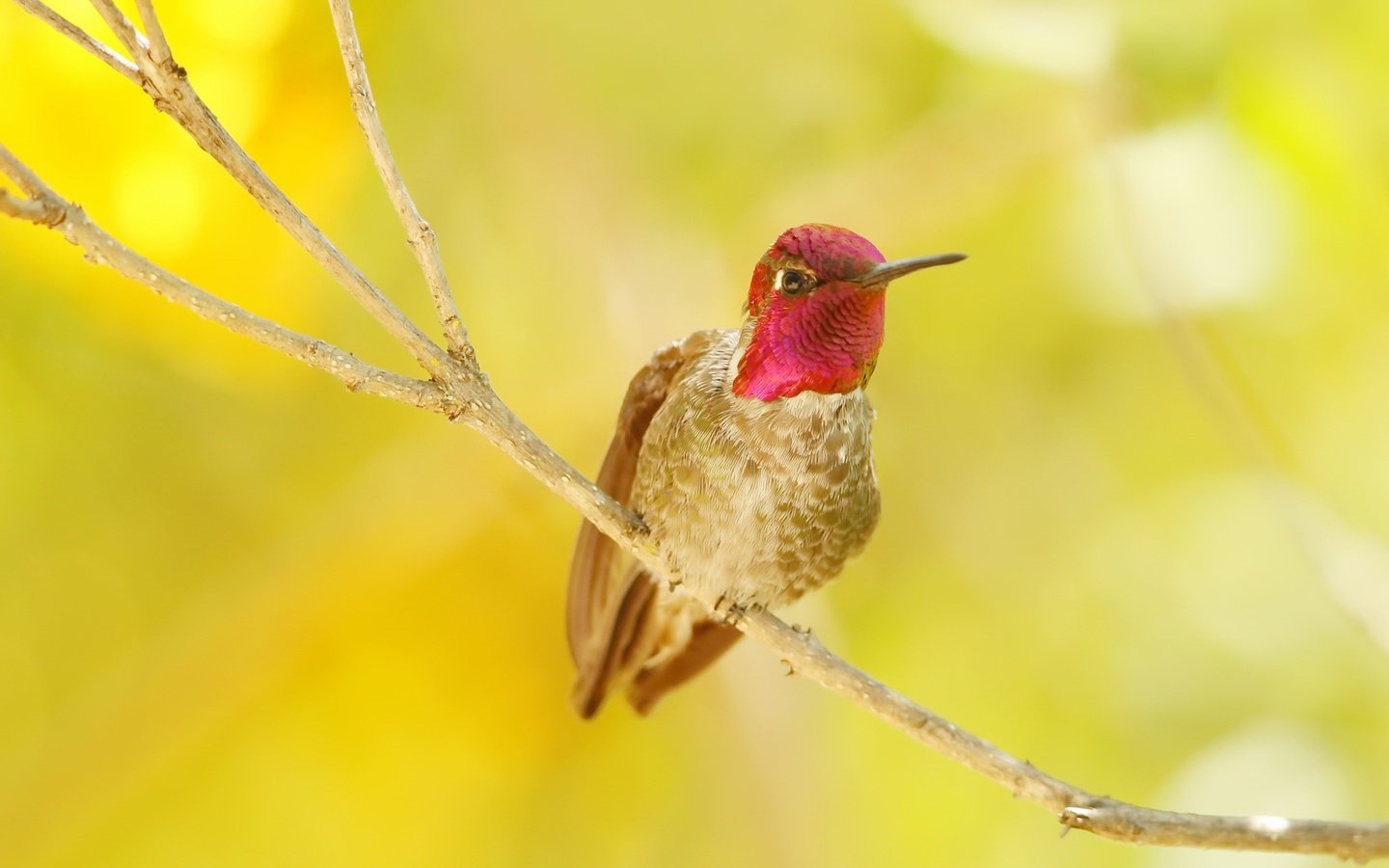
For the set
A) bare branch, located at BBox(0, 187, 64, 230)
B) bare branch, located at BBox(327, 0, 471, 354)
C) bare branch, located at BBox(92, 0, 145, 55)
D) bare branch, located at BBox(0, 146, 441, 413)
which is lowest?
bare branch, located at BBox(0, 187, 64, 230)

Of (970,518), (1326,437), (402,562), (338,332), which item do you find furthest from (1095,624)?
(338,332)

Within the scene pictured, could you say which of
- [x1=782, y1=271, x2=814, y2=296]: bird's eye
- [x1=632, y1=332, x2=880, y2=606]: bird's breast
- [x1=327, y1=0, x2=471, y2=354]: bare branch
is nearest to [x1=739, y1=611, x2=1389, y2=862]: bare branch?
[x1=632, y1=332, x2=880, y2=606]: bird's breast

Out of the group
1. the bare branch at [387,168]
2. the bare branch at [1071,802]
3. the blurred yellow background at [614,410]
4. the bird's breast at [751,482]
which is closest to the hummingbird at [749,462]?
the bird's breast at [751,482]

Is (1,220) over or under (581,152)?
under

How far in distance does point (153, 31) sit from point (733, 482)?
2.44 feet

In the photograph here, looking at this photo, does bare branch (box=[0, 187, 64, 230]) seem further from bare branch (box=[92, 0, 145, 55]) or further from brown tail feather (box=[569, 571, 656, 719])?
brown tail feather (box=[569, 571, 656, 719])

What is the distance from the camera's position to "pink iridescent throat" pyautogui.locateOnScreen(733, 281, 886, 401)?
1.09 m

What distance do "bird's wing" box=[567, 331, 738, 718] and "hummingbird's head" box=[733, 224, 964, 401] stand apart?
0.63 ft

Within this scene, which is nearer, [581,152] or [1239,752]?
[581,152]

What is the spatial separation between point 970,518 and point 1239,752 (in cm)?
78

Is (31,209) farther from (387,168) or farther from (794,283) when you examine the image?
(794,283)

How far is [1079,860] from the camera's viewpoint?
2508 mm

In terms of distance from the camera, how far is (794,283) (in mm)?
1121

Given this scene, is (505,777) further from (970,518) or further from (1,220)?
(1,220)
